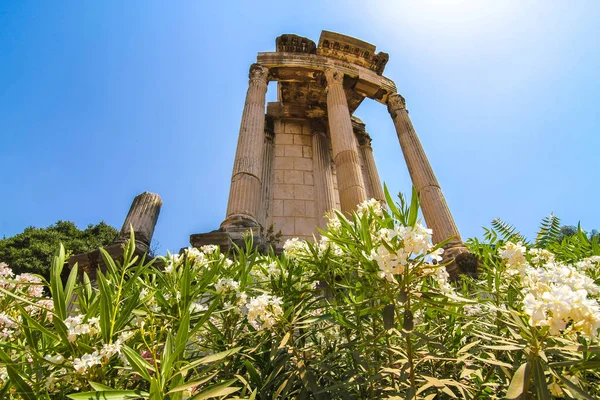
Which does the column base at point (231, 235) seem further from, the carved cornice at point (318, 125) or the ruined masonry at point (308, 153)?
the carved cornice at point (318, 125)

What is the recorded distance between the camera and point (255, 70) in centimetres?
1239

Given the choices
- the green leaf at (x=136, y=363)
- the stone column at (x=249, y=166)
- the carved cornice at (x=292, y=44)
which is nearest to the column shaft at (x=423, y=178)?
the carved cornice at (x=292, y=44)

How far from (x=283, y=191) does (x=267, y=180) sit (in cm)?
72

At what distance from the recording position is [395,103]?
43.8 ft

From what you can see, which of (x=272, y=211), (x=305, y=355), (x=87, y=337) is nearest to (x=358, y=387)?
(x=305, y=355)

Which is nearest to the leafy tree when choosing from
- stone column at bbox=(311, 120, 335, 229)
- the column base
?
stone column at bbox=(311, 120, 335, 229)

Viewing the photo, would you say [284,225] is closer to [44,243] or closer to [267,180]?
[267,180]

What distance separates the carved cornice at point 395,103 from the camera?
43.1 feet

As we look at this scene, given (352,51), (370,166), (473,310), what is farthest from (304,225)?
(473,310)

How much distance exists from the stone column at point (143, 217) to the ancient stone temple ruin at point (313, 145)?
222 cm

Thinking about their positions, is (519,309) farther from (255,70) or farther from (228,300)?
(255,70)

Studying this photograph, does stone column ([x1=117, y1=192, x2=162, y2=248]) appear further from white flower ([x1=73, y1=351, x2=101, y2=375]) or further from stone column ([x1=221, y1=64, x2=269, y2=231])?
white flower ([x1=73, y1=351, x2=101, y2=375])

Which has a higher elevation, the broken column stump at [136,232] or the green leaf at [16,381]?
the broken column stump at [136,232]

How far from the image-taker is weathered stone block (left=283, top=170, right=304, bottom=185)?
11984 mm
